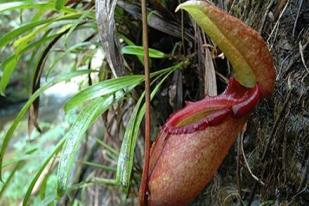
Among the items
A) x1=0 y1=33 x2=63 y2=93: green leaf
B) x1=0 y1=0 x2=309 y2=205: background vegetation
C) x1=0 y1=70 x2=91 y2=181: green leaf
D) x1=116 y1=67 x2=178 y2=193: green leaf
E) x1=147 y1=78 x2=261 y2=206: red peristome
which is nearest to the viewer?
x1=147 y1=78 x2=261 y2=206: red peristome

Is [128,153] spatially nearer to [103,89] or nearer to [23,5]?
[103,89]

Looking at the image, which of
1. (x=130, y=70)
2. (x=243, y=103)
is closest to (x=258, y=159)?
(x=243, y=103)

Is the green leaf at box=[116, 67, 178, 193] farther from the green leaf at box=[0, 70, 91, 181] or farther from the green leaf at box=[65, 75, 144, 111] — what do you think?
the green leaf at box=[0, 70, 91, 181]

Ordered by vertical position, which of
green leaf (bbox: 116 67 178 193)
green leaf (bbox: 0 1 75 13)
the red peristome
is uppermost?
green leaf (bbox: 0 1 75 13)

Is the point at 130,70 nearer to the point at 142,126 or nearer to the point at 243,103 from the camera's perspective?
the point at 142,126

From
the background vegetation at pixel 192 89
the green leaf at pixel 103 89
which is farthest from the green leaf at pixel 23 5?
the green leaf at pixel 103 89

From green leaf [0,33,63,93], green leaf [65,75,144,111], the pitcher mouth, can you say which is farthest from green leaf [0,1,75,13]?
the pitcher mouth

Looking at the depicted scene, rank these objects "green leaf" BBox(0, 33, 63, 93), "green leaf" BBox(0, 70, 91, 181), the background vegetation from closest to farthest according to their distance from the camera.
Answer: the background vegetation, "green leaf" BBox(0, 70, 91, 181), "green leaf" BBox(0, 33, 63, 93)

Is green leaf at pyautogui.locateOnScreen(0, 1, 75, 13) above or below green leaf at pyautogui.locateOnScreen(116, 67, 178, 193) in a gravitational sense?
above
